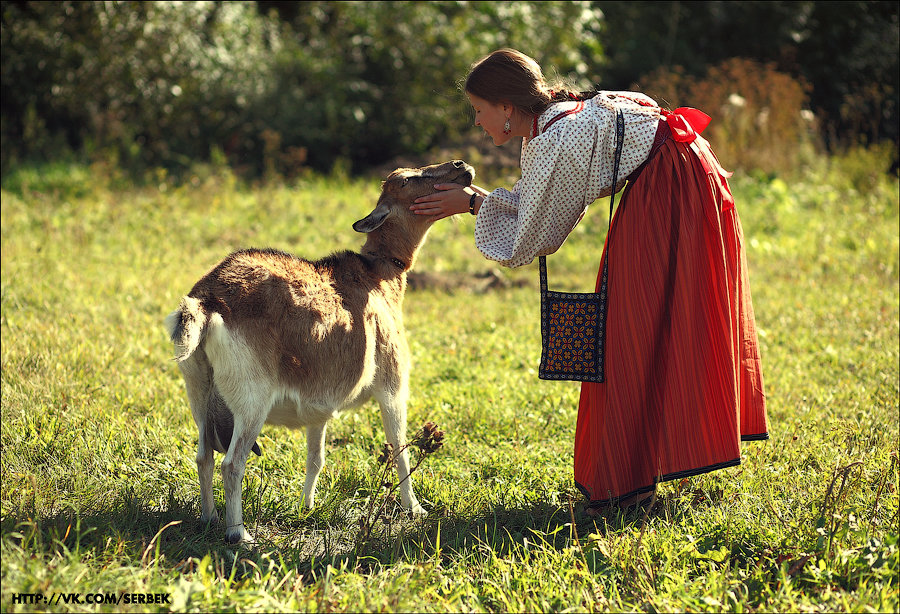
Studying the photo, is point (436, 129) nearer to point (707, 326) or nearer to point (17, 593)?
point (707, 326)

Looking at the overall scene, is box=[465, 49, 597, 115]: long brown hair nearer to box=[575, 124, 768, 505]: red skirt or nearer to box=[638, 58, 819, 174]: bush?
box=[575, 124, 768, 505]: red skirt

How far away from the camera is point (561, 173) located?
332 centimetres

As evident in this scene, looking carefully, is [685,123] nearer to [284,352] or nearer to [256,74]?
[284,352]

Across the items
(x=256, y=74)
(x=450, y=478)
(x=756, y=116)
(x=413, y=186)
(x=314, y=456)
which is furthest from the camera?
(x=256, y=74)

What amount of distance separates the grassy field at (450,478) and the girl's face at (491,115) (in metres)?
0.90

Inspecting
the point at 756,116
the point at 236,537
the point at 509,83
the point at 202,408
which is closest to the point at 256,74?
the point at 756,116

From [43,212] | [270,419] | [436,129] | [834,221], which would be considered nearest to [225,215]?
[43,212]

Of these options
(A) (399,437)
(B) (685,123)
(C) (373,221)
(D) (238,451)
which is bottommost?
(A) (399,437)

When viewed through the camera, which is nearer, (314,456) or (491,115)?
(491,115)

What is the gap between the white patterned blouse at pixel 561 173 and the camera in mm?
3287

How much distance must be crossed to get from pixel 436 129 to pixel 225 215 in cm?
451

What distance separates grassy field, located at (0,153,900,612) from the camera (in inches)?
110

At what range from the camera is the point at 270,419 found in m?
3.44

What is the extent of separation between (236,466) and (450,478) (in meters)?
1.21
